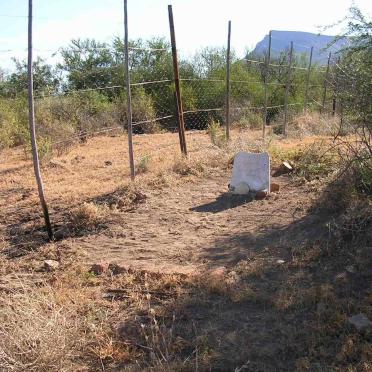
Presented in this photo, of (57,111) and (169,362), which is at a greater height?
(57,111)

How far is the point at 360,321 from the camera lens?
10.0ft

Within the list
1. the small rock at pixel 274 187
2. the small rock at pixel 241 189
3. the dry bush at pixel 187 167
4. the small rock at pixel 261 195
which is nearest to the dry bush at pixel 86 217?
the small rock at pixel 241 189

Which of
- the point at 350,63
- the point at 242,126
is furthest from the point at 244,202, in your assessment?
the point at 242,126

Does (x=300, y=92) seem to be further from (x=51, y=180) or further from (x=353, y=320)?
(x=353, y=320)

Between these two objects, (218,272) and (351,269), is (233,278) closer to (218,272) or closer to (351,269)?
(218,272)

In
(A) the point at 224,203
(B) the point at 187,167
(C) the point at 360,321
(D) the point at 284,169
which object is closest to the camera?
(C) the point at 360,321

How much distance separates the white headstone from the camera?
6461 millimetres

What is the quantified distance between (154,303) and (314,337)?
4.09 ft

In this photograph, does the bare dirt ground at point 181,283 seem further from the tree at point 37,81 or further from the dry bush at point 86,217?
the tree at point 37,81

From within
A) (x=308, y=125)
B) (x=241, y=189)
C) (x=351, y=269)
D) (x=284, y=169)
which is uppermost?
(x=308, y=125)

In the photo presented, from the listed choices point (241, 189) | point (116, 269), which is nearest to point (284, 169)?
point (241, 189)

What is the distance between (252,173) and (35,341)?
4.28 meters

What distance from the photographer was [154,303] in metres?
3.68

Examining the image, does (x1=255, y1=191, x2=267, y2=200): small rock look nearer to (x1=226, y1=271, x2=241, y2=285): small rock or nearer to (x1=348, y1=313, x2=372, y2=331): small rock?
(x1=226, y1=271, x2=241, y2=285): small rock
